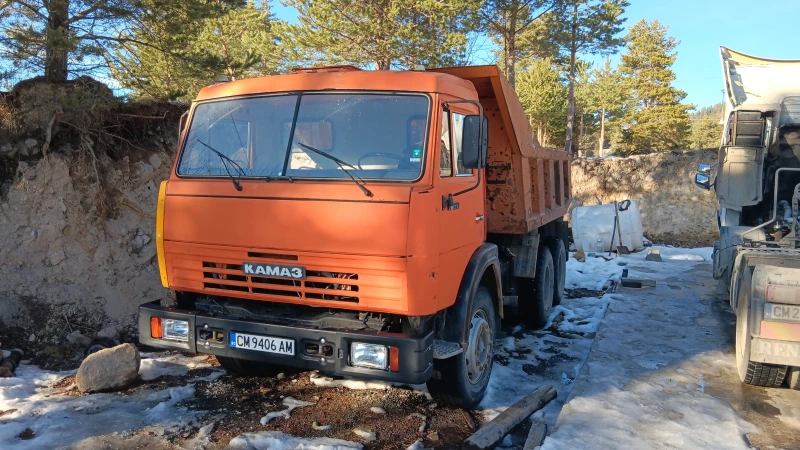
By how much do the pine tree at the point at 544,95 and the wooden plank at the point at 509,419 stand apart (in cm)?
2663

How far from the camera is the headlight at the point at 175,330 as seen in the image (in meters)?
3.94

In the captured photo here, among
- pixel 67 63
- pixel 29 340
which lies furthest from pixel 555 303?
pixel 67 63

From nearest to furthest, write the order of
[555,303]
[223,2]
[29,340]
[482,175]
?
[482,175] < [29,340] < [555,303] < [223,2]

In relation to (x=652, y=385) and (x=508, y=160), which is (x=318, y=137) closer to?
(x=508, y=160)

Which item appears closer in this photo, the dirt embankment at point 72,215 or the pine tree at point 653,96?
the dirt embankment at point 72,215

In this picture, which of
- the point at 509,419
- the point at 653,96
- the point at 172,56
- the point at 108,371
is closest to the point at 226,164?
the point at 108,371

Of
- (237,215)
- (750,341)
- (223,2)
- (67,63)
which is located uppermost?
(223,2)

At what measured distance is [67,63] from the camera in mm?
7219

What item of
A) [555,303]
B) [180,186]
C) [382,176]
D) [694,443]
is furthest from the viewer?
[555,303]

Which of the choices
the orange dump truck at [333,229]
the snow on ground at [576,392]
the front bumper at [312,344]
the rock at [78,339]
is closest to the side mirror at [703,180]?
the snow on ground at [576,392]

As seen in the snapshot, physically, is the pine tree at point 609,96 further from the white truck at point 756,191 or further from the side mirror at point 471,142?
the side mirror at point 471,142

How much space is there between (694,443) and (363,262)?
238cm

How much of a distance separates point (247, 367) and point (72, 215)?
4260 millimetres

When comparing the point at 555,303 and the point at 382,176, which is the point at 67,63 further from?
the point at 555,303
